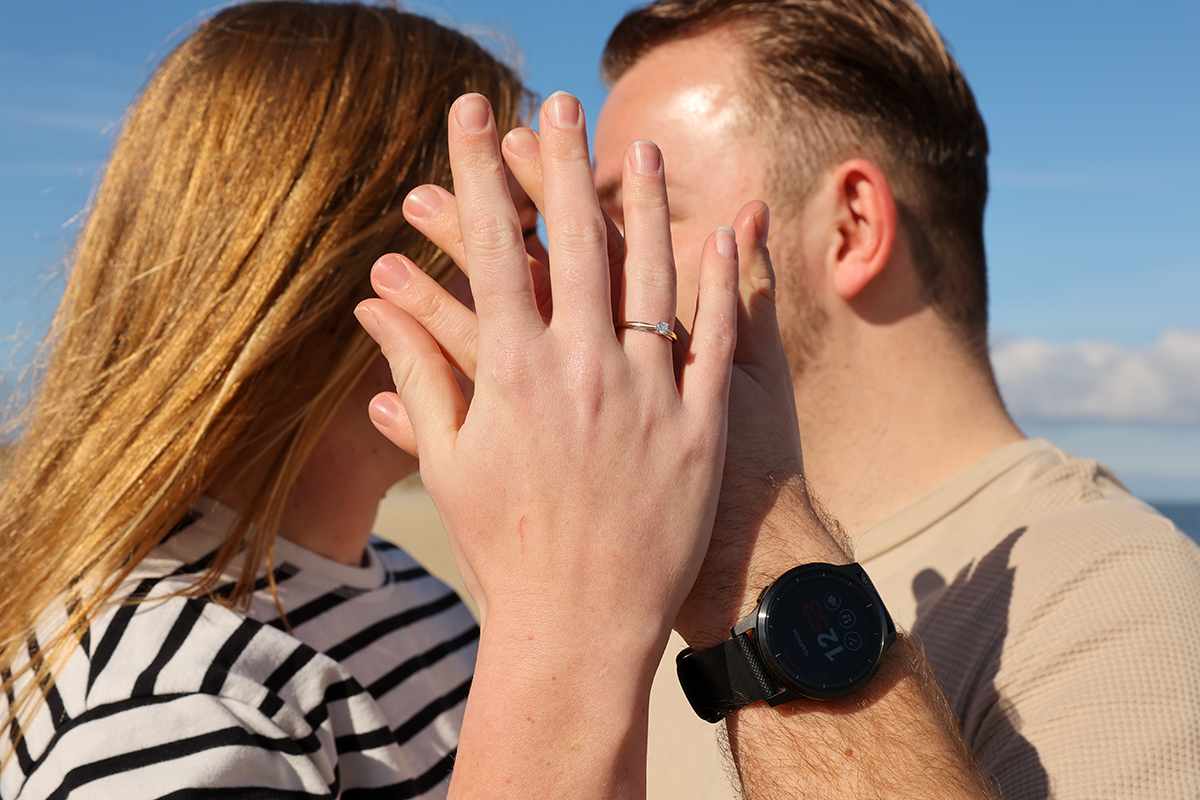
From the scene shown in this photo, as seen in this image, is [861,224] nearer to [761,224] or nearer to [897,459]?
[897,459]

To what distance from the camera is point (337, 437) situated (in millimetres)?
2266

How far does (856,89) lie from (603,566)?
2266 millimetres

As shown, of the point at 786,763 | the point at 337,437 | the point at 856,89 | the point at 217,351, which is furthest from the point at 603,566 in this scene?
the point at 856,89

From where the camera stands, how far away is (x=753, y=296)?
1.47 m

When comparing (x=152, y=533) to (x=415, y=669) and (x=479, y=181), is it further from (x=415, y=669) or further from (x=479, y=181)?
A: (x=479, y=181)

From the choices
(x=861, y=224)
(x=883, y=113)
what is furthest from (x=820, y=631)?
(x=883, y=113)

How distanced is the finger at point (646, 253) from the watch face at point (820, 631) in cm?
43

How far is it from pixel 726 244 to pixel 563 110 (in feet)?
1.14

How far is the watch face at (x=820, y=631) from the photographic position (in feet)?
4.07

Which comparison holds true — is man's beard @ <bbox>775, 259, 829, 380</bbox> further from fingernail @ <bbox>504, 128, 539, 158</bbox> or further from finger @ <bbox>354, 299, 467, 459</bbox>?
finger @ <bbox>354, 299, 467, 459</bbox>

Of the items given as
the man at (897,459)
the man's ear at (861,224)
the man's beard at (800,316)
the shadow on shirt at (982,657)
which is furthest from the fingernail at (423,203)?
the man's ear at (861,224)

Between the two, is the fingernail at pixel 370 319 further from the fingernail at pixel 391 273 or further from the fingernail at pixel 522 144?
the fingernail at pixel 522 144

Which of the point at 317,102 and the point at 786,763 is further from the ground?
the point at 317,102

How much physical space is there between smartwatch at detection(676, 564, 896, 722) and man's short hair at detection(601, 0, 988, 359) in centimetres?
168
